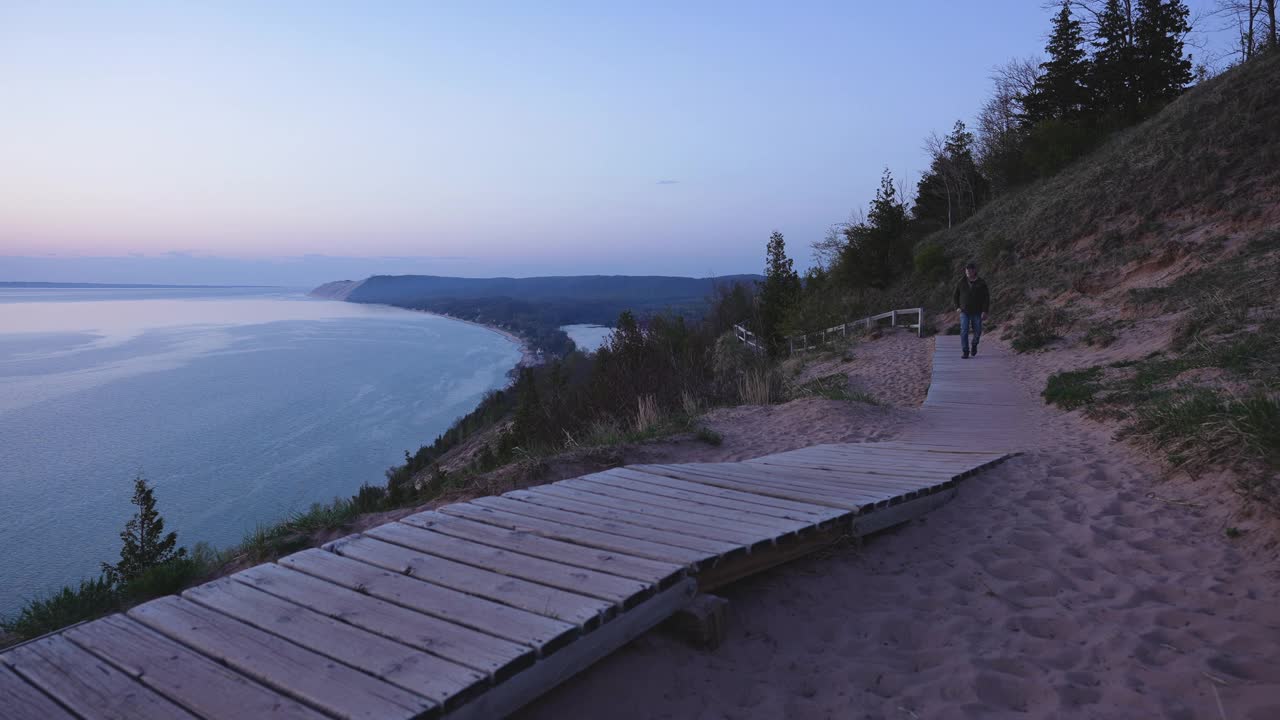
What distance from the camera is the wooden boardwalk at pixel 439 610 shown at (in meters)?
2.38

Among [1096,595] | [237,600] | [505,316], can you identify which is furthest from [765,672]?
[505,316]

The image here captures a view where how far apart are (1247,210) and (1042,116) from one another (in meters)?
21.9

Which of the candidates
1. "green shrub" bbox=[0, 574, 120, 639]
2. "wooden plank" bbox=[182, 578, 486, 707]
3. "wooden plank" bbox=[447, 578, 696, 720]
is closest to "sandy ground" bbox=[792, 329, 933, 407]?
"wooden plank" bbox=[447, 578, 696, 720]

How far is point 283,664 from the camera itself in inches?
99.7

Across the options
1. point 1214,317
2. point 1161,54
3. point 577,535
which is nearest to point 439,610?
point 577,535

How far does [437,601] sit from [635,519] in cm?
146

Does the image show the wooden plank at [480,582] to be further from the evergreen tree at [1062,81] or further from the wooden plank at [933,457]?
the evergreen tree at [1062,81]

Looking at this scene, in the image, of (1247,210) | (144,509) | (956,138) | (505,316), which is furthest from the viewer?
(505,316)

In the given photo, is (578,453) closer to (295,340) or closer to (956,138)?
(956,138)

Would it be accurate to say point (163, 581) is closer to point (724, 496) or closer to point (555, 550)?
point (555, 550)

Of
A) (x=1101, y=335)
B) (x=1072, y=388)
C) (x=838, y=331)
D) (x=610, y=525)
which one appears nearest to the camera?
(x=610, y=525)

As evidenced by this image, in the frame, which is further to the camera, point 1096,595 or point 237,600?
point 1096,595

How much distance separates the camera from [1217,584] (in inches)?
152

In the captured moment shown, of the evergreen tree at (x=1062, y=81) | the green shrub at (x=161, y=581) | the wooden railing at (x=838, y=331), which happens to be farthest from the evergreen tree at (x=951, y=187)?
the green shrub at (x=161, y=581)
